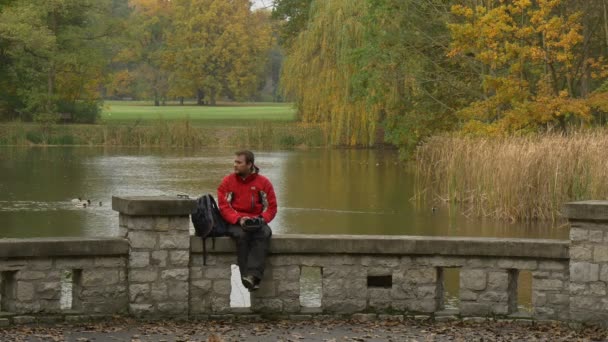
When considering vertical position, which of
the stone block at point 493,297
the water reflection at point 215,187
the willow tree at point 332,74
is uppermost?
the willow tree at point 332,74

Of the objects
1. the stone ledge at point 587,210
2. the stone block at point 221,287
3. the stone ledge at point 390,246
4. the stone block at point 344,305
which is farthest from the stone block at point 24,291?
the stone ledge at point 587,210

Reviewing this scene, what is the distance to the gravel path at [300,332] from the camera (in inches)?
407

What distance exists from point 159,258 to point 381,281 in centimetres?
198

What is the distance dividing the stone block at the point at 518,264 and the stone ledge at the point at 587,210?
58cm

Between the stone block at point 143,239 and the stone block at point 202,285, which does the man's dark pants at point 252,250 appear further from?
the stone block at point 143,239

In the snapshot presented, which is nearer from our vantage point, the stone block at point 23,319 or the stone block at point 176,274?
the stone block at point 23,319

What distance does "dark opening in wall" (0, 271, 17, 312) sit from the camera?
35.2ft

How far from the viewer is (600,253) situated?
1082 centimetres

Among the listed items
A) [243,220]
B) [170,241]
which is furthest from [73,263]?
[243,220]

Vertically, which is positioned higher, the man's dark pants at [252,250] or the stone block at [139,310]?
the man's dark pants at [252,250]

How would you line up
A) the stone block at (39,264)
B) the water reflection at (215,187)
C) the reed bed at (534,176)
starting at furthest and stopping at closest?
1. the reed bed at (534,176)
2. the water reflection at (215,187)
3. the stone block at (39,264)

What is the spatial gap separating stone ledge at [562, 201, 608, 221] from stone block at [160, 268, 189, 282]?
3.29 metres

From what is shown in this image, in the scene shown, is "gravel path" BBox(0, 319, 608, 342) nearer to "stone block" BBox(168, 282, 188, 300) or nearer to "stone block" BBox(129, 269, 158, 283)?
"stone block" BBox(168, 282, 188, 300)

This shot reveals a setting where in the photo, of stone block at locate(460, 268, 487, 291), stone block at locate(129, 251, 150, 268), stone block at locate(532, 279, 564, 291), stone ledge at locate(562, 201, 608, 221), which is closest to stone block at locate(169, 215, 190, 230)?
stone block at locate(129, 251, 150, 268)
